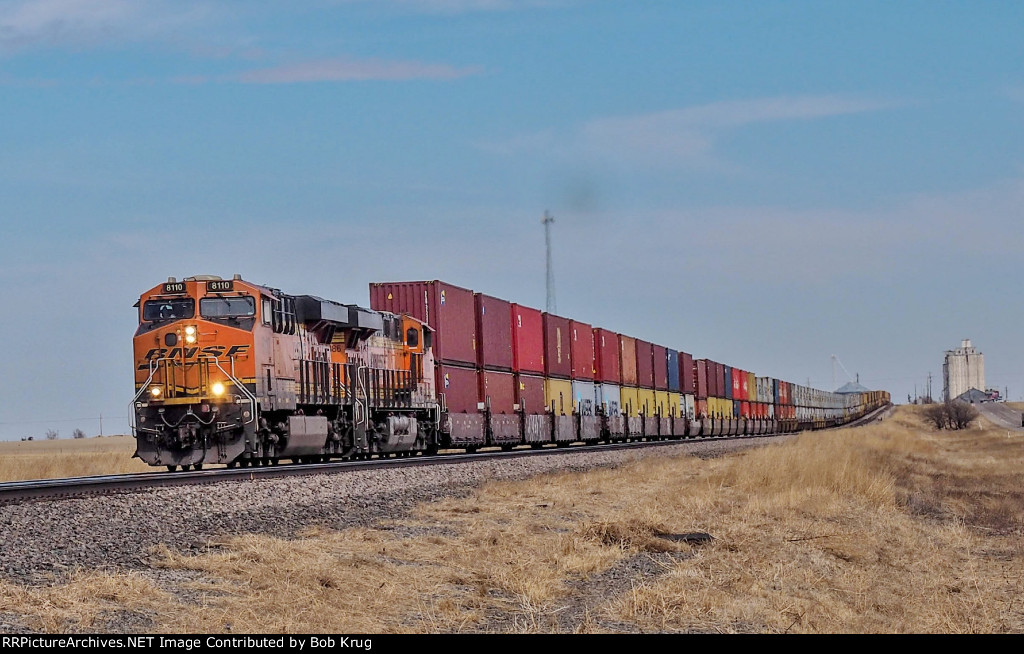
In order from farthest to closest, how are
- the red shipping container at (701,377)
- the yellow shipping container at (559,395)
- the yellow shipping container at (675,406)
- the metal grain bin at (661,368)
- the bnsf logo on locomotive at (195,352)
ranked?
1. the red shipping container at (701,377)
2. the yellow shipping container at (675,406)
3. the metal grain bin at (661,368)
4. the yellow shipping container at (559,395)
5. the bnsf logo on locomotive at (195,352)

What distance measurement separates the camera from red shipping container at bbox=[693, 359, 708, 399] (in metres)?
61.2

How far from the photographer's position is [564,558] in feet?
36.7

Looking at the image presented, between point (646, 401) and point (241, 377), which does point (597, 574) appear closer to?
point (241, 377)

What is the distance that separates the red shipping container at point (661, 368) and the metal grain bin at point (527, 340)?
47.6 ft

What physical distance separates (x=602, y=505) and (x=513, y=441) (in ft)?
65.2

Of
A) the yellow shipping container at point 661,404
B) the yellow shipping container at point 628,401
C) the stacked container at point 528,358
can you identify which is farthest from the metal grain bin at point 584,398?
the yellow shipping container at point 661,404

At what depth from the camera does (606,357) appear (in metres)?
47.1

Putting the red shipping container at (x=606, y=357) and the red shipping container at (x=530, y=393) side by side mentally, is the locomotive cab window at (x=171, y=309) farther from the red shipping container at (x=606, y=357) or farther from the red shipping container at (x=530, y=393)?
the red shipping container at (x=606, y=357)

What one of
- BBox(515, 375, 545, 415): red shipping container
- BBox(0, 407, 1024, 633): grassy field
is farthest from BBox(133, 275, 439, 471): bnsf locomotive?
BBox(515, 375, 545, 415): red shipping container

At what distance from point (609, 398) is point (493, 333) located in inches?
452

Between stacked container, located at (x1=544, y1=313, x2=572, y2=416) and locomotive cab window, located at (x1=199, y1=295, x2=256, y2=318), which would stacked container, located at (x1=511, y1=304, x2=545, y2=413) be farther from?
locomotive cab window, located at (x1=199, y1=295, x2=256, y2=318)

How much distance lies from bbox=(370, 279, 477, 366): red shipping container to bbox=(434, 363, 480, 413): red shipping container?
277 mm

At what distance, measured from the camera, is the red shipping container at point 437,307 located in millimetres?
31922
